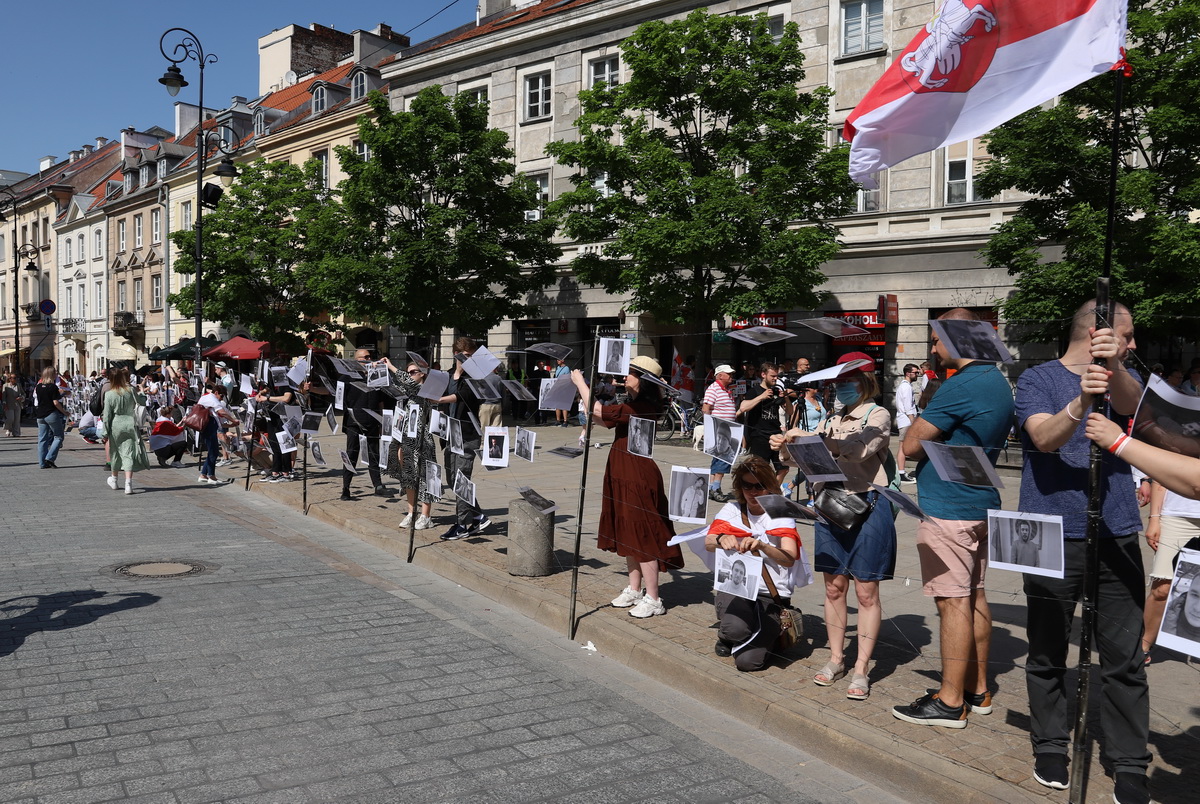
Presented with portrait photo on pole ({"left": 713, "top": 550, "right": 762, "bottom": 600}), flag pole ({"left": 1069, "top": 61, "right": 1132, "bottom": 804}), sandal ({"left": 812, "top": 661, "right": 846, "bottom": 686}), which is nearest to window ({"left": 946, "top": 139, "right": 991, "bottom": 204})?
portrait photo on pole ({"left": 713, "top": 550, "right": 762, "bottom": 600})

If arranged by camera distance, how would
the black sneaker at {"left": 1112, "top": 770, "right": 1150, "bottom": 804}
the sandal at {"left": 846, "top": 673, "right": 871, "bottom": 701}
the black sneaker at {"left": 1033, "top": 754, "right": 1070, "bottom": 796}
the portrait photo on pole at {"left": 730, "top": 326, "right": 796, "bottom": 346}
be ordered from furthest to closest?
the portrait photo on pole at {"left": 730, "top": 326, "right": 796, "bottom": 346} → the sandal at {"left": 846, "top": 673, "right": 871, "bottom": 701} → the black sneaker at {"left": 1033, "top": 754, "right": 1070, "bottom": 796} → the black sneaker at {"left": 1112, "top": 770, "right": 1150, "bottom": 804}

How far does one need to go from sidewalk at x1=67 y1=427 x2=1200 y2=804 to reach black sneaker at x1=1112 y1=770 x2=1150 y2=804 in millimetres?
95

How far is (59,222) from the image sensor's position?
204ft

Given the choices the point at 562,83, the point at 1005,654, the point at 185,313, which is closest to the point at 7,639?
the point at 1005,654

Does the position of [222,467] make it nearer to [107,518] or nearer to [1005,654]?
[107,518]

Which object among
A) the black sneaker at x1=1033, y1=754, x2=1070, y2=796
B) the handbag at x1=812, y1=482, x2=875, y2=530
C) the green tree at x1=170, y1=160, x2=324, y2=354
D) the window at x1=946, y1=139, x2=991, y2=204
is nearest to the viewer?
the black sneaker at x1=1033, y1=754, x2=1070, y2=796

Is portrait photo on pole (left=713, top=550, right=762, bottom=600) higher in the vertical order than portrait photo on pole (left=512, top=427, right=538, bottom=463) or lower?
lower

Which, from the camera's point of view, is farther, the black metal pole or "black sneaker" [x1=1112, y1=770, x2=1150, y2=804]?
"black sneaker" [x1=1112, y1=770, x2=1150, y2=804]

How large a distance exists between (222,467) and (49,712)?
12569mm

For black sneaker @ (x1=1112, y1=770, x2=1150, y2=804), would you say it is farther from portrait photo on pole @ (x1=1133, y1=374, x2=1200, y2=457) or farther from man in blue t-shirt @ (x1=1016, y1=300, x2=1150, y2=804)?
portrait photo on pole @ (x1=1133, y1=374, x2=1200, y2=457)

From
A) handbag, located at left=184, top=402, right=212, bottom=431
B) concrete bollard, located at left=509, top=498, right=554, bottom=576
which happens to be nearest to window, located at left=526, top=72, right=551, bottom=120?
handbag, located at left=184, top=402, right=212, bottom=431

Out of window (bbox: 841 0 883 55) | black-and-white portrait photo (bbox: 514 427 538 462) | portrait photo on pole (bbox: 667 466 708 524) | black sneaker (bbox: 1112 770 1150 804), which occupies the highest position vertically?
window (bbox: 841 0 883 55)

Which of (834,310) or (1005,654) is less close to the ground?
(834,310)

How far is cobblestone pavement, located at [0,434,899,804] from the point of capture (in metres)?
4.13
